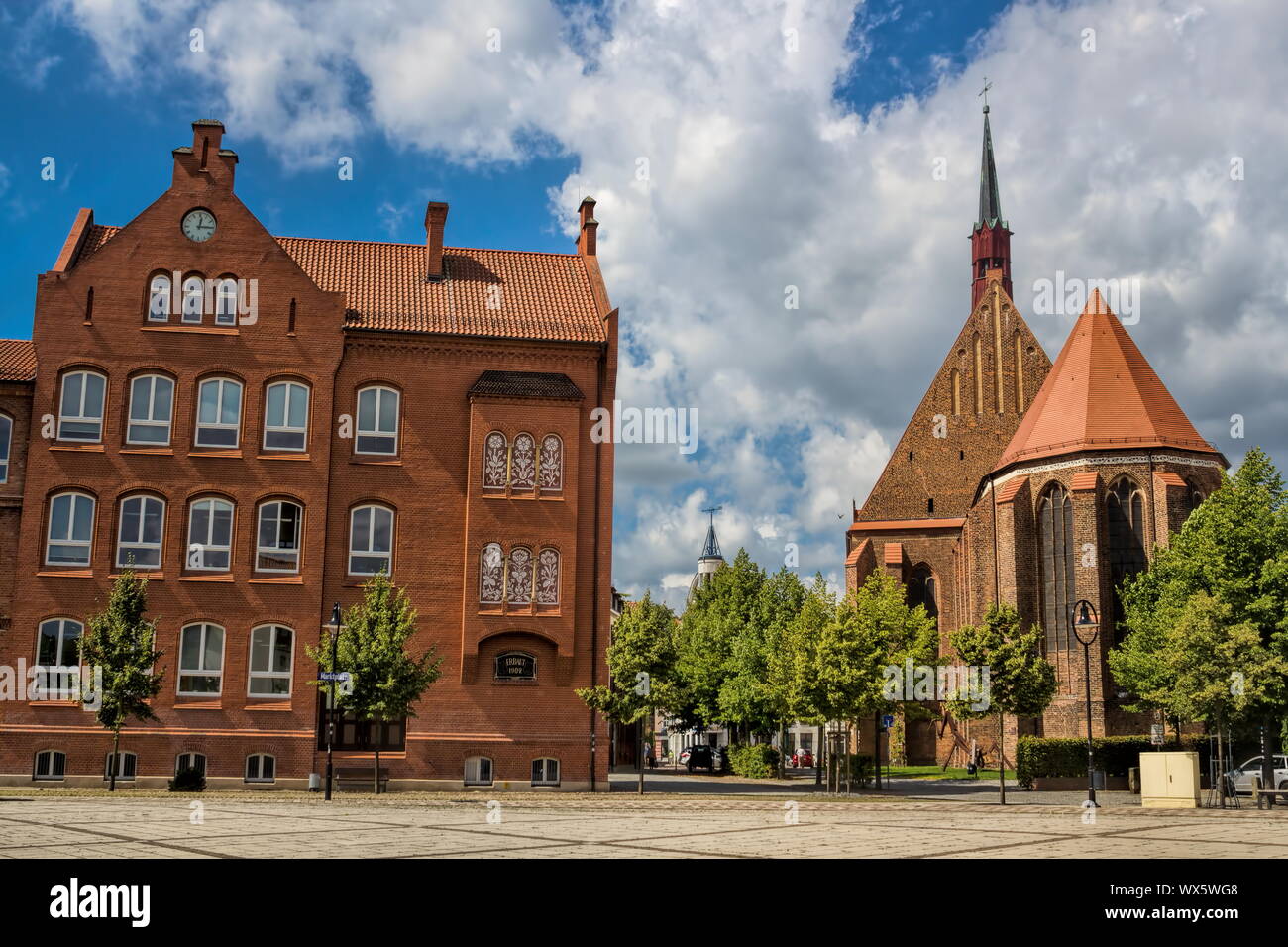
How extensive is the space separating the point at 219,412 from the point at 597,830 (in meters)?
22.1

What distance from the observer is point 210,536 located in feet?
116

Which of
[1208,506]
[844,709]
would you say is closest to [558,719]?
[844,709]

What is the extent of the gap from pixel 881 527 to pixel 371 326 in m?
37.2

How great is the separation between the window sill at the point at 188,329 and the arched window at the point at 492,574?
33.9 feet

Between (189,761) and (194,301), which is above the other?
(194,301)

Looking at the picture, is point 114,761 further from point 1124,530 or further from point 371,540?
point 1124,530

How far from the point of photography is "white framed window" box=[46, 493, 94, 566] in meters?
34.7

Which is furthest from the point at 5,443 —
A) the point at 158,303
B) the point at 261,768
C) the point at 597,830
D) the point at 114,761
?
the point at 597,830

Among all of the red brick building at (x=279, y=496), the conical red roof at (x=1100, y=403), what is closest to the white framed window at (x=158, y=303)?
the red brick building at (x=279, y=496)

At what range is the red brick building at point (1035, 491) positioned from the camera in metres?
51.8

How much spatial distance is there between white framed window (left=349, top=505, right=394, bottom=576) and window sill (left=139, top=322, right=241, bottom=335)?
22.3ft
